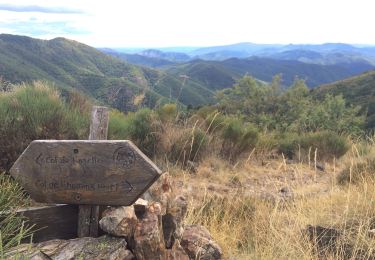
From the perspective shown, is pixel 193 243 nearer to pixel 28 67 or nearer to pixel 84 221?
pixel 84 221

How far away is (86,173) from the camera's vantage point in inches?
112

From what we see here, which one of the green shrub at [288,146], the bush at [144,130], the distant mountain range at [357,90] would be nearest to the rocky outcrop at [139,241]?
the bush at [144,130]

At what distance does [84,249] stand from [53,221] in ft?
1.52

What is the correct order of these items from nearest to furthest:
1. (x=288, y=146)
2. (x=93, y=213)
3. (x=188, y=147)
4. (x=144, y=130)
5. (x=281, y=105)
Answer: (x=93, y=213), (x=144, y=130), (x=188, y=147), (x=288, y=146), (x=281, y=105)

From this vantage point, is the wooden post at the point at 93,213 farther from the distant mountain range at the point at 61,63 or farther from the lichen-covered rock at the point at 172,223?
the distant mountain range at the point at 61,63

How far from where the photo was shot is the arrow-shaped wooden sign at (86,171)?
2.80 meters

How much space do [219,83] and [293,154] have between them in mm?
165274

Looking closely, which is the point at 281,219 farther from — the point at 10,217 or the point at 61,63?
the point at 61,63

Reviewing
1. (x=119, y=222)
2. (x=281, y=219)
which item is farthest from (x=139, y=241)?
(x=281, y=219)

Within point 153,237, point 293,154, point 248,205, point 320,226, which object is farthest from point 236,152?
point 153,237

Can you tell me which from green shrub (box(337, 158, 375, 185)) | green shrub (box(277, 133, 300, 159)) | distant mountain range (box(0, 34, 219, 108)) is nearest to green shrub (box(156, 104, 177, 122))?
green shrub (box(337, 158, 375, 185))

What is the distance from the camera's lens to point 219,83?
570 ft

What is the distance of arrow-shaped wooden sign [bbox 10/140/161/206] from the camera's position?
2.80 metres

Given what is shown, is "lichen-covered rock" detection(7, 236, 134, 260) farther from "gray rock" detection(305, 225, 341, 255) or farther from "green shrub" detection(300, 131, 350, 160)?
"green shrub" detection(300, 131, 350, 160)
